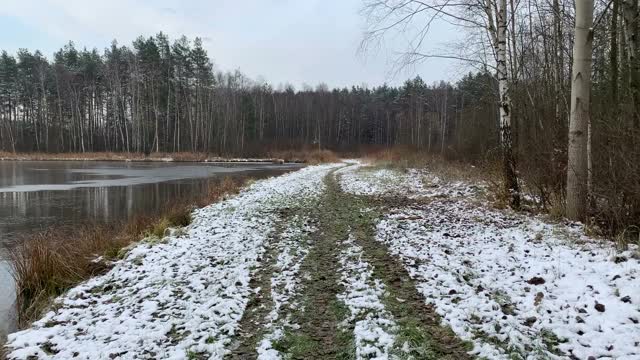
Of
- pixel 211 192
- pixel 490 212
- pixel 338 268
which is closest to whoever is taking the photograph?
pixel 338 268

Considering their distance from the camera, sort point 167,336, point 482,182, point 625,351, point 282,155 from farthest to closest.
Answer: point 282,155
point 482,182
point 167,336
point 625,351

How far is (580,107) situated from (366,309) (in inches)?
212

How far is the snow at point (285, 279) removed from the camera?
4.03 metres

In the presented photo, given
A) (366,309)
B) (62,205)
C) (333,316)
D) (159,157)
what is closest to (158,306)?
(333,316)

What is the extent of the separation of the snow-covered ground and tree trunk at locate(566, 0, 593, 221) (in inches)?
29.5

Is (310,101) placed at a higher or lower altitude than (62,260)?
higher

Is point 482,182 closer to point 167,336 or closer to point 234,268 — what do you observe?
point 234,268

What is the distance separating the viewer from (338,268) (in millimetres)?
6191

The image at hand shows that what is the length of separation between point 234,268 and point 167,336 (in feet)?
6.70

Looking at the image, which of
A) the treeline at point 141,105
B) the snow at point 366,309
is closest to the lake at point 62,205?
the snow at point 366,309

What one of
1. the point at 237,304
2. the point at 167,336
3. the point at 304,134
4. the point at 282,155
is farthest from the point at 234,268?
the point at 304,134

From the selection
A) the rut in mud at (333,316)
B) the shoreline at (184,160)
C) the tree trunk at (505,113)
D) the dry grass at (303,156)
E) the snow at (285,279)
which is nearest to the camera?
the rut in mud at (333,316)

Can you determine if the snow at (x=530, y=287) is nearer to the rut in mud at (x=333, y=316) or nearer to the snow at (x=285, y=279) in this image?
the rut in mud at (x=333, y=316)

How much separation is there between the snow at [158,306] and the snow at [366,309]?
4.29ft
